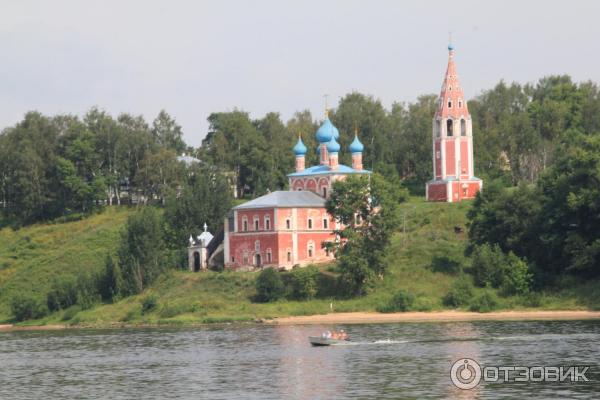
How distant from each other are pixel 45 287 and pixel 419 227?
26011 mm

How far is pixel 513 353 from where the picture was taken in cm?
5800

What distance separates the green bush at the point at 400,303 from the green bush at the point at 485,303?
3668mm

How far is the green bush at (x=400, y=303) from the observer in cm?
8119

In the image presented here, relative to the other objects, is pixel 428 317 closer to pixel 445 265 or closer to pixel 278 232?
pixel 445 265

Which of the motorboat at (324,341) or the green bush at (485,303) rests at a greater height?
the green bush at (485,303)

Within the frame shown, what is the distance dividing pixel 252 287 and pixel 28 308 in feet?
48.8

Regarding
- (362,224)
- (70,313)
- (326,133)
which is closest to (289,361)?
(362,224)

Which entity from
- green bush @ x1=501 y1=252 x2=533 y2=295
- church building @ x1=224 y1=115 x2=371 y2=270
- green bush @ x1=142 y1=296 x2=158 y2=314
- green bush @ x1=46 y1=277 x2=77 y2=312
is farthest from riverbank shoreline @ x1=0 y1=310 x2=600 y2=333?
church building @ x1=224 y1=115 x2=371 y2=270

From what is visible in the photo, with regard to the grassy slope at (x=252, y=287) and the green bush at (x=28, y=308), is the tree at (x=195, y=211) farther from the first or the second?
the green bush at (x=28, y=308)

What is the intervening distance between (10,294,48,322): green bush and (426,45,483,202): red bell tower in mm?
30862

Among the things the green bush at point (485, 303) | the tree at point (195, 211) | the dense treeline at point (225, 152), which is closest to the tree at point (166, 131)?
the dense treeline at point (225, 152)

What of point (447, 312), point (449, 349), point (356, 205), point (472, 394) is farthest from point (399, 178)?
point (472, 394)

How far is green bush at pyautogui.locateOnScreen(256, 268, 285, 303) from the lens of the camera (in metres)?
86.1

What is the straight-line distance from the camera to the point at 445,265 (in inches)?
3410
